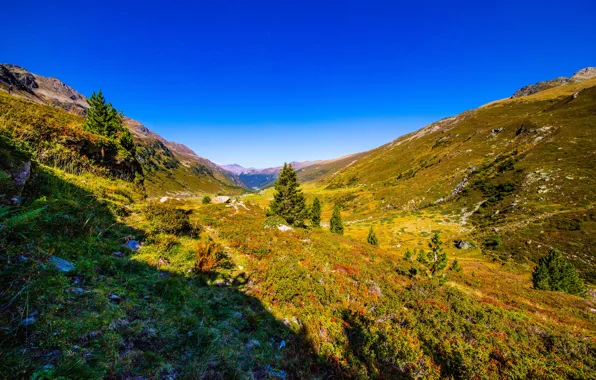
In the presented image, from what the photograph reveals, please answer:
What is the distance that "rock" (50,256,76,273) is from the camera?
5.24m

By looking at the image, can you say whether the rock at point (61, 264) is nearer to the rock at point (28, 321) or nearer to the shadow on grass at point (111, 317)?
the shadow on grass at point (111, 317)

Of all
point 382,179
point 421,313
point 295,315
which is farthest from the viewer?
point 382,179

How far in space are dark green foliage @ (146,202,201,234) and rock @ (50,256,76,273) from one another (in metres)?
4.43

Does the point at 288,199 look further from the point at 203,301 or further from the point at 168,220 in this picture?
the point at 203,301

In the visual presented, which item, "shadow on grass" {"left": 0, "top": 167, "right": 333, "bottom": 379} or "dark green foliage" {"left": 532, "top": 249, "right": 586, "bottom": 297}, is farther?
"dark green foliage" {"left": 532, "top": 249, "right": 586, "bottom": 297}

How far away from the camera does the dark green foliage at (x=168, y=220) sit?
10391 millimetres

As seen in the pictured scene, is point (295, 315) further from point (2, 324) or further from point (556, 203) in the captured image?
point (556, 203)

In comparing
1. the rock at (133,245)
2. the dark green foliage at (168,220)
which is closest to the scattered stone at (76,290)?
the rock at (133,245)

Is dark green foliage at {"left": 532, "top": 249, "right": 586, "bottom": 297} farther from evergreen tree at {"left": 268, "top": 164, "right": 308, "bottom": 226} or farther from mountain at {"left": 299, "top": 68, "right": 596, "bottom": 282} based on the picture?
evergreen tree at {"left": 268, "top": 164, "right": 308, "bottom": 226}

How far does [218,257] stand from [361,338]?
6.26m

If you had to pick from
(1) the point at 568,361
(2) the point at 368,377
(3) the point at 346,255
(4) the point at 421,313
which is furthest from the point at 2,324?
(1) the point at 568,361

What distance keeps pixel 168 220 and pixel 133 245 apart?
109 inches

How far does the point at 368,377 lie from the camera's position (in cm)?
604

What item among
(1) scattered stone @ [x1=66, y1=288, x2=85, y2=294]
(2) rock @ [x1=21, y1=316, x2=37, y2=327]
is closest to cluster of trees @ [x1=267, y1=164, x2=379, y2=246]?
(1) scattered stone @ [x1=66, y1=288, x2=85, y2=294]
